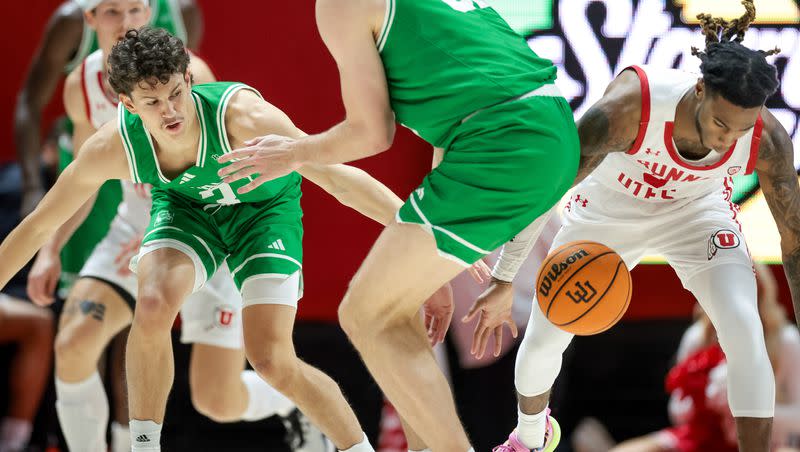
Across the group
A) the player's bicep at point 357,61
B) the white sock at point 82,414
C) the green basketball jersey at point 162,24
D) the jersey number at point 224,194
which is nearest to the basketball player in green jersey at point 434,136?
the player's bicep at point 357,61

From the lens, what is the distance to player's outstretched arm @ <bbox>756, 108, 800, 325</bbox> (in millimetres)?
4070

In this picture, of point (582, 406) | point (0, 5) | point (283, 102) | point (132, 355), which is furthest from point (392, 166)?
point (132, 355)

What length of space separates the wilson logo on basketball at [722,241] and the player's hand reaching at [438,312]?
0.90 metres

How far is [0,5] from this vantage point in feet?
23.5

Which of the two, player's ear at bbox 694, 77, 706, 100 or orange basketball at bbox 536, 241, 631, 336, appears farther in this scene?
orange basketball at bbox 536, 241, 631, 336

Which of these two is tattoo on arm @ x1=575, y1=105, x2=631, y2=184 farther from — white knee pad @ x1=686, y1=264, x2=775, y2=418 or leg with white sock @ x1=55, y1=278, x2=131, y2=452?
leg with white sock @ x1=55, y1=278, x2=131, y2=452

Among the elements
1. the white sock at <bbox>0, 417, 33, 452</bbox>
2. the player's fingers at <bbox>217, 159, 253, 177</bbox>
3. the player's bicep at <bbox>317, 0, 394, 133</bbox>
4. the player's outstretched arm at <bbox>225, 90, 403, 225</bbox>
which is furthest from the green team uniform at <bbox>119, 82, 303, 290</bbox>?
the white sock at <bbox>0, 417, 33, 452</bbox>

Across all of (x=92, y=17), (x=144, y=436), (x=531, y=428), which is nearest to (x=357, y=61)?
(x=144, y=436)

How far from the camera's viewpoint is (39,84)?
643cm

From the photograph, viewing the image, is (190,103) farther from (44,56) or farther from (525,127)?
(44,56)

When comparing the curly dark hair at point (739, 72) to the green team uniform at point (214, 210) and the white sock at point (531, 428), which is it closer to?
the white sock at point (531, 428)

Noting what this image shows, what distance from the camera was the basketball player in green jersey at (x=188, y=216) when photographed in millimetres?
4105

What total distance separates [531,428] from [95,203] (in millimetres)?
2457

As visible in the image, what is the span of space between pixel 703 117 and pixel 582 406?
3.68m
